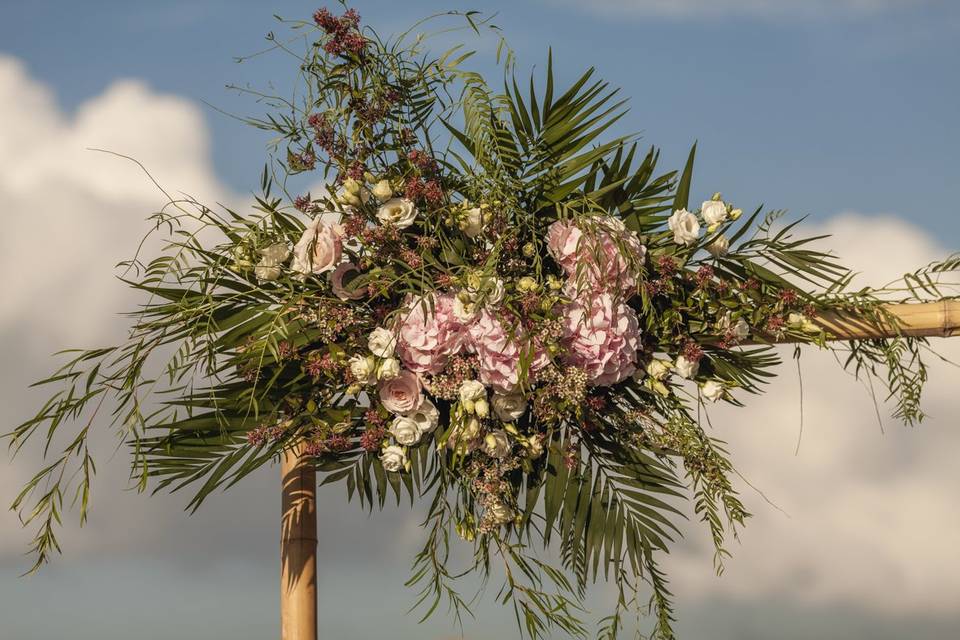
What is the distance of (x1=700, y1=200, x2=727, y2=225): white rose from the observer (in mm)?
2102

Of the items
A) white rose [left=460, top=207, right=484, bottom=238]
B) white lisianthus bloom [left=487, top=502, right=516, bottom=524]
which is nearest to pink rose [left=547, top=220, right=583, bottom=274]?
white rose [left=460, top=207, right=484, bottom=238]

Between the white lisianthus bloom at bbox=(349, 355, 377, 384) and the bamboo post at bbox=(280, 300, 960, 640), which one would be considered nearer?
the white lisianthus bloom at bbox=(349, 355, 377, 384)

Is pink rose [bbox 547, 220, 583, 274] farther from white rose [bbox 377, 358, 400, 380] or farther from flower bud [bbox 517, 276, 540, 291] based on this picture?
white rose [bbox 377, 358, 400, 380]

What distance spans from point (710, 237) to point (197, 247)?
1.01 m

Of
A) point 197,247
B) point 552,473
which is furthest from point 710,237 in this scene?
point 197,247

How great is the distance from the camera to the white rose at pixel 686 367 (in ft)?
6.61

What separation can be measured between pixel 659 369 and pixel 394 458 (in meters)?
0.53

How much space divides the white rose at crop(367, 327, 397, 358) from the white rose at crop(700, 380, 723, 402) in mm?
608

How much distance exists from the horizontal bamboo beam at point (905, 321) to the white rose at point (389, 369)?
2.91 ft

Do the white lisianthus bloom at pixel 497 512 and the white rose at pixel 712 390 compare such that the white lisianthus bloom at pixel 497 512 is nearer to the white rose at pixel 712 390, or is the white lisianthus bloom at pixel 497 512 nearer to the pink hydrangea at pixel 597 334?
the pink hydrangea at pixel 597 334

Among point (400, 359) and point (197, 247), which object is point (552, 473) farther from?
point (197, 247)

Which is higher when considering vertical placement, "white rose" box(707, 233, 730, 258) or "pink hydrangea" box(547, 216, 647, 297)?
"white rose" box(707, 233, 730, 258)

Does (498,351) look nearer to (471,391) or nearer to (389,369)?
(471,391)

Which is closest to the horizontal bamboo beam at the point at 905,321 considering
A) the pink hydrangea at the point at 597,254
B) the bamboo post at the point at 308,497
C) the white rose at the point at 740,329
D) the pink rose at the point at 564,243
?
the bamboo post at the point at 308,497
